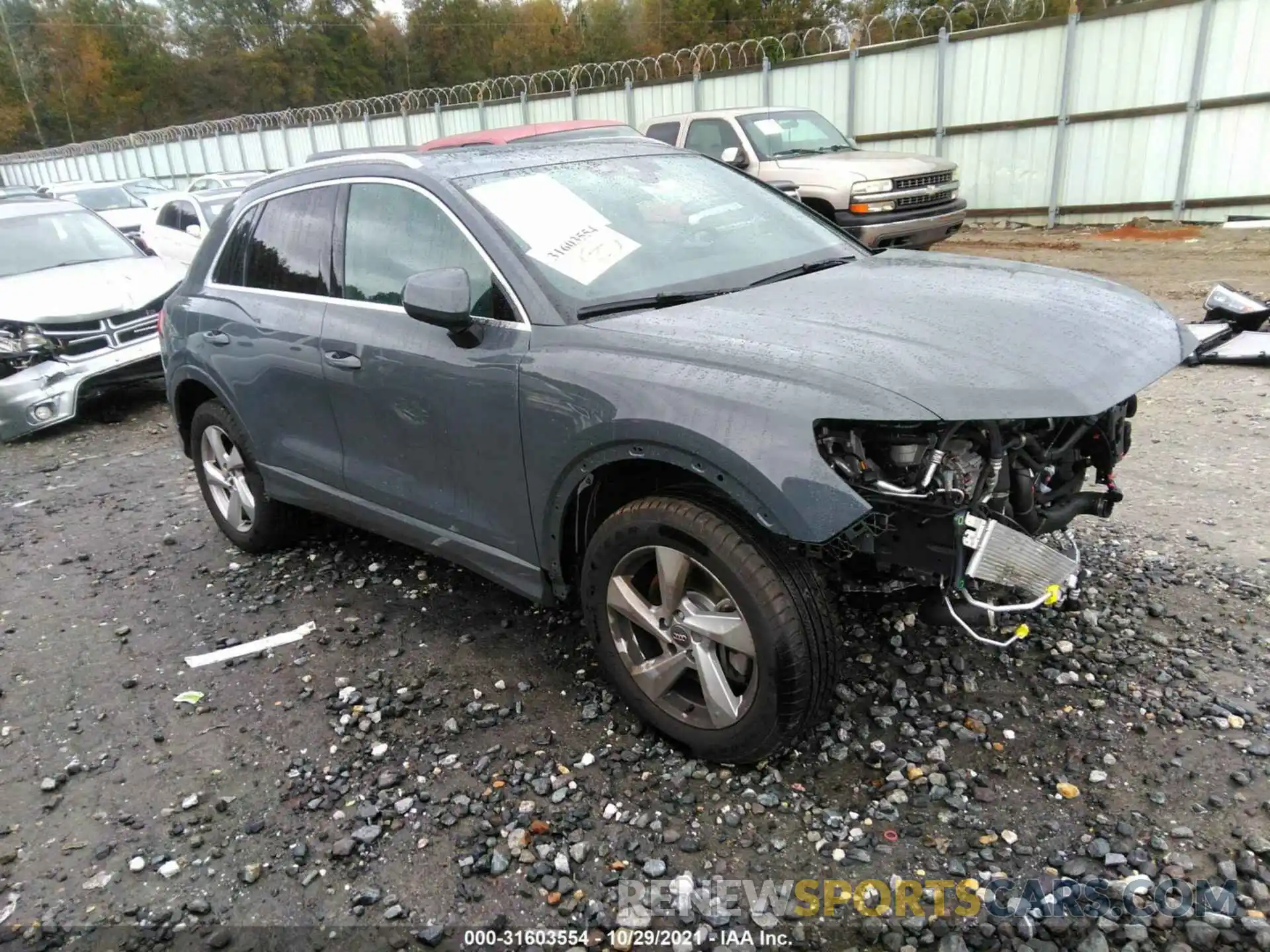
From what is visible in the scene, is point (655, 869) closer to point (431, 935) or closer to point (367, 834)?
point (431, 935)

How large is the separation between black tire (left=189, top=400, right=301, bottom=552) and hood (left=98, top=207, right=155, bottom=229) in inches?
522

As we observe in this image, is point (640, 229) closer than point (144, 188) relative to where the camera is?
Yes

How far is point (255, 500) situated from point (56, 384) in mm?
4149

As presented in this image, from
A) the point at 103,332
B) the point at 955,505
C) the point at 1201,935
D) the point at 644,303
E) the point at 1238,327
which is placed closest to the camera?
the point at 1201,935

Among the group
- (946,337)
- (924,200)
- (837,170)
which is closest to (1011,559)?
(946,337)

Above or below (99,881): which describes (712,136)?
above

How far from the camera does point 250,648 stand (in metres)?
3.96

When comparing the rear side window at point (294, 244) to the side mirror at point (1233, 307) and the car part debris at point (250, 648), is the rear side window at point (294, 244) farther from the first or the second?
the side mirror at point (1233, 307)

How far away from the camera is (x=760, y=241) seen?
12.0 ft

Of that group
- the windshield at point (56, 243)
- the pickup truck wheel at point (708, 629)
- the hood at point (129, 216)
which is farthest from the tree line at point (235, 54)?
the pickup truck wheel at point (708, 629)

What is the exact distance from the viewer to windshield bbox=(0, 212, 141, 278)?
28.1ft

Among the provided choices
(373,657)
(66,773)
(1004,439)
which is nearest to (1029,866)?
(1004,439)

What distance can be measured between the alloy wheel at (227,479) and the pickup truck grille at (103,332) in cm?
355

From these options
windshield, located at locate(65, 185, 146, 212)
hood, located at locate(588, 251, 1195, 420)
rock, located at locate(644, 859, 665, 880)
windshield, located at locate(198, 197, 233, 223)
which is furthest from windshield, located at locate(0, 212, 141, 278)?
windshield, located at locate(65, 185, 146, 212)
